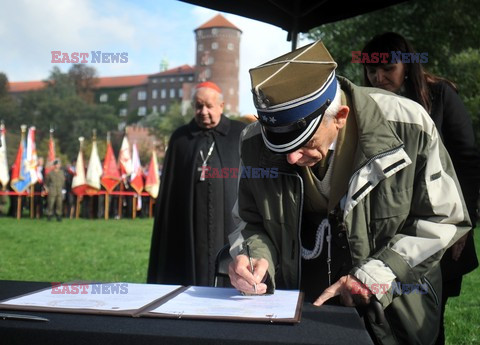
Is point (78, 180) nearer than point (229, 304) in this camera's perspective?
No

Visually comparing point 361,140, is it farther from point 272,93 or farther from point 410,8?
point 410,8

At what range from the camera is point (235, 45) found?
312 ft

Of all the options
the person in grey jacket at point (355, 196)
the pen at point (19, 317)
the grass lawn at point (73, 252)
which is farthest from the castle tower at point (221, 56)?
the pen at point (19, 317)

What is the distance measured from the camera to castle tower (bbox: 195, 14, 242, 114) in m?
92.2

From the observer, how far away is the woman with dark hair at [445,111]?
3465 mm

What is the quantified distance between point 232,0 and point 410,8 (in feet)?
50.8

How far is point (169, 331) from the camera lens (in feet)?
4.92

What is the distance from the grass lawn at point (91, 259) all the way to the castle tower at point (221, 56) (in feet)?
251

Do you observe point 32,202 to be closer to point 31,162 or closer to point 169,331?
point 31,162

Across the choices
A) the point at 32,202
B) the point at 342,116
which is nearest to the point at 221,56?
the point at 32,202

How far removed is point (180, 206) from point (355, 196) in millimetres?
3989

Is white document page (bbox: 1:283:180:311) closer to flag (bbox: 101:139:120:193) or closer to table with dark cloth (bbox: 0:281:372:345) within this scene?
Answer: table with dark cloth (bbox: 0:281:372:345)


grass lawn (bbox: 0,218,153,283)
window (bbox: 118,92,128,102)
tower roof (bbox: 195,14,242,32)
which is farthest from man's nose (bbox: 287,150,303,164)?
window (bbox: 118,92,128,102)

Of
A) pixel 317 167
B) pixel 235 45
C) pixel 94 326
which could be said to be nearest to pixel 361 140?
pixel 317 167
